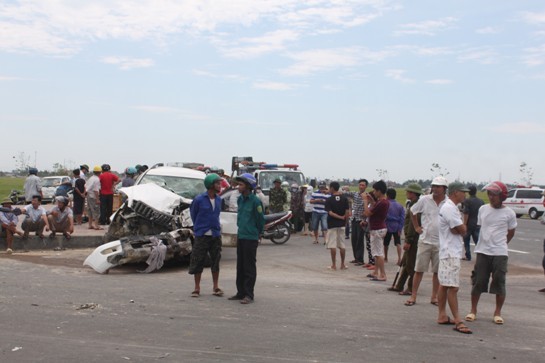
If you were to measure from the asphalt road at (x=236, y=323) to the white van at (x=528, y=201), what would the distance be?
32550 millimetres

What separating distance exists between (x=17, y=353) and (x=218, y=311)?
2938 millimetres

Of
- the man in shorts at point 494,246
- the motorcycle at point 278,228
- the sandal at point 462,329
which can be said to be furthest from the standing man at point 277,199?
the sandal at point 462,329

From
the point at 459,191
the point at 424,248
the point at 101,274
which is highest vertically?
the point at 459,191

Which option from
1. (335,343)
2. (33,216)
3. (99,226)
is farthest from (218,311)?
(99,226)

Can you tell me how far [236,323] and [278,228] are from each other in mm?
11514

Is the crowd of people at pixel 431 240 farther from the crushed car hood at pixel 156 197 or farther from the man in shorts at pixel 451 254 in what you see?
the crushed car hood at pixel 156 197

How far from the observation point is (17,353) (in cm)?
634

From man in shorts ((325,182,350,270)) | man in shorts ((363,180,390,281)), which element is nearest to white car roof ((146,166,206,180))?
man in shorts ((325,182,350,270))

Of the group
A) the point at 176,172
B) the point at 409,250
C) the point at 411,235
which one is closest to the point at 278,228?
the point at 176,172

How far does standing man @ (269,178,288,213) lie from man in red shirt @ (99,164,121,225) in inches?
193

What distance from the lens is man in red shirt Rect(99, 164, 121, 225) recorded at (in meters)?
19.1

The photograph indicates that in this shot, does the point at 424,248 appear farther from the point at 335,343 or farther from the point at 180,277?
the point at 180,277

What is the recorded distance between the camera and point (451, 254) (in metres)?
8.22

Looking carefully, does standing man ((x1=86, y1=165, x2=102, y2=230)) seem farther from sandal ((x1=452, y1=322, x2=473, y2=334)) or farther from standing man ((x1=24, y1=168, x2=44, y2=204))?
sandal ((x1=452, y1=322, x2=473, y2=334))
